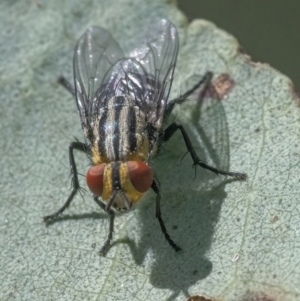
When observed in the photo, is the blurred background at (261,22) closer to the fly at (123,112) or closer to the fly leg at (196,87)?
the fly leg at (196,87)

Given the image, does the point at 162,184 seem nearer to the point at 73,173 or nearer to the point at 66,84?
the point at 73,173

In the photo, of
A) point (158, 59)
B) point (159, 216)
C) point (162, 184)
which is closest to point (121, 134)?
point (162, 184)

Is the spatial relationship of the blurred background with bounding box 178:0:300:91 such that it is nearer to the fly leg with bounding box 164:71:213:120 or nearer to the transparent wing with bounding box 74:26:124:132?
the fly leg with bounding box 164:71:213:120

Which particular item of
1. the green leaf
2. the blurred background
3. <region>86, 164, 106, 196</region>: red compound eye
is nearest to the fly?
<region>86, 164, 106, 196</region>: red compound eye

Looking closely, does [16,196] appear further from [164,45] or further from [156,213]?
[164,45]

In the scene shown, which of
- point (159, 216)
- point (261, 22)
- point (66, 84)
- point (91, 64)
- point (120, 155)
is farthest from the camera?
point (261, 22)

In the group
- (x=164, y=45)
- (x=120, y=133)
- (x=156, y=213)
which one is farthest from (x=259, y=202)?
(x=164, y=45)

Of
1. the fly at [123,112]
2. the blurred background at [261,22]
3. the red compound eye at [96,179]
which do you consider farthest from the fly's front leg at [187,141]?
the blurred background at [261,22]
